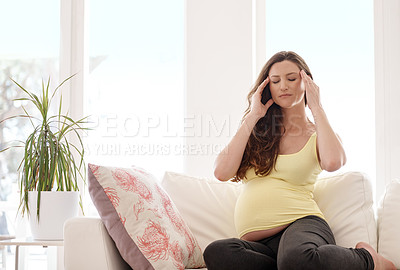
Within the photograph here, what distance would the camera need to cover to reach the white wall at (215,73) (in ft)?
10.8

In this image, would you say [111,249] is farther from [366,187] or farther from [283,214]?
[366,187]

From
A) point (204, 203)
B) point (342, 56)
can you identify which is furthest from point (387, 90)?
point (204, 203)

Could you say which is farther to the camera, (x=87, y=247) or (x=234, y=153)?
(x=234, y=153)

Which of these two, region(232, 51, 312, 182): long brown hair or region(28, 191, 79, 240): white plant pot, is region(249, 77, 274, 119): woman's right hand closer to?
region(232, 51, 312, 182): long brown hair

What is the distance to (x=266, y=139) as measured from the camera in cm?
239

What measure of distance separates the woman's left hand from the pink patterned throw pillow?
0.80 meters

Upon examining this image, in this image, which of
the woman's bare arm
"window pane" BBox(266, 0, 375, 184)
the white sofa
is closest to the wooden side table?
the white sofa

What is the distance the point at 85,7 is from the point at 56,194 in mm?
1454

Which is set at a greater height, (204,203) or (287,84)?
(287,84)

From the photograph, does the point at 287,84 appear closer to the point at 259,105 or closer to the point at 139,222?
the point at 259,105

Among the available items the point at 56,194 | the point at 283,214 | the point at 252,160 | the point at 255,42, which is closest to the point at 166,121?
the point at 255,42

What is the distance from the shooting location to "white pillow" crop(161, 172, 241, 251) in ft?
7.96

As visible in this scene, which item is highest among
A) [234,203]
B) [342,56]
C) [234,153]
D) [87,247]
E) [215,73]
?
[342,56]

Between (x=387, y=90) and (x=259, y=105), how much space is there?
116 cm
